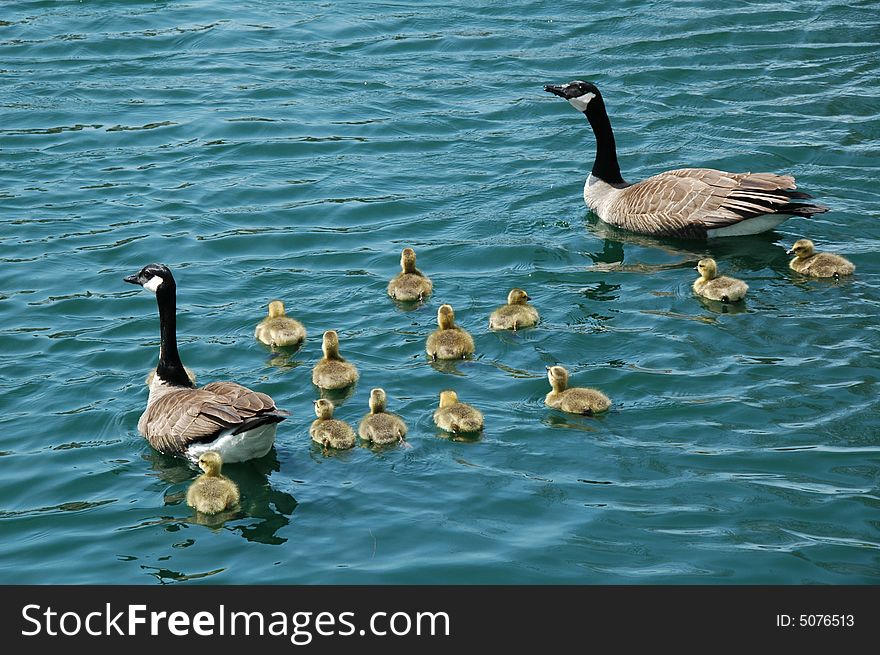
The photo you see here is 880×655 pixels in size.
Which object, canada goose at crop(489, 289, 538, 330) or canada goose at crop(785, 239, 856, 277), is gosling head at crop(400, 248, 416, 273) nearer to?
canada goose at crop(489, 289, 538, 330)

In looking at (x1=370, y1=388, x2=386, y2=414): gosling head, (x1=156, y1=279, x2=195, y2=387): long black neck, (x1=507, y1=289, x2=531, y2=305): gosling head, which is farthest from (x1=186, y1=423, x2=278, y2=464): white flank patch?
(x1=507, y1=289, x2=531, y2=305): gosling head

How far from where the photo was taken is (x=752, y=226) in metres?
15.7

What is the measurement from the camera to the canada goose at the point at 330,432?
11305 mm

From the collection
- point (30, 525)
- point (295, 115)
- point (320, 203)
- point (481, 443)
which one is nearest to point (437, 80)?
point (295, 115)

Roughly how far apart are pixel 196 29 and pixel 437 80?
4.80 metres

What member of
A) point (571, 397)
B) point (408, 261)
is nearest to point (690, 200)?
point (408, 261)

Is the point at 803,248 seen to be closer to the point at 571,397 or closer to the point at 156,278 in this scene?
the point at 571,397

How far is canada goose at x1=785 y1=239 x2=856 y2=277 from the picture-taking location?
561 inches

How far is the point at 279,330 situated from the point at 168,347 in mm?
1394

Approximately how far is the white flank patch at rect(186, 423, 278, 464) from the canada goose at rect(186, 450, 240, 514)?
11.3 inches

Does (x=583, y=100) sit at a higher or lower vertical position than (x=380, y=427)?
higher

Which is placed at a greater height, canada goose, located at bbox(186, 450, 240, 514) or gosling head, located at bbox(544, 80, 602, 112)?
gosling head, located at bbox(544, 80, 602, 112)

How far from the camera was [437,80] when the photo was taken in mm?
21000

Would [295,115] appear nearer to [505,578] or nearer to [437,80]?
[437,80]
